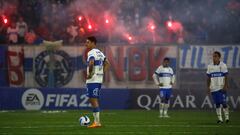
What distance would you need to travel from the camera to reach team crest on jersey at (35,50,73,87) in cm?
2952

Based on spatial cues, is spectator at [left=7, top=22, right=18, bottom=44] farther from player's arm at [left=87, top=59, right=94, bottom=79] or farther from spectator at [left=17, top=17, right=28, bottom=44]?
player's arm at [left=87, top=59, right=94, bottom=79]

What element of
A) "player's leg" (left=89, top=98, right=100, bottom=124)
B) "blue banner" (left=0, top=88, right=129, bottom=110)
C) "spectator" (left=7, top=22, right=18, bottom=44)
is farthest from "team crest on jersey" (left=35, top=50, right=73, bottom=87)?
"player's leg" (left=89, top=98, right=100, bottom=124)

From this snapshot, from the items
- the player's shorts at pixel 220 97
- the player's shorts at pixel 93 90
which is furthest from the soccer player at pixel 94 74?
the player's shorts at pixel 220 97

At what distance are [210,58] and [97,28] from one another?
5.67 metres

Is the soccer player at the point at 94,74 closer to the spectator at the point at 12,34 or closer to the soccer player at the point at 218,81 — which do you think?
the soccer player at the point at 218,81

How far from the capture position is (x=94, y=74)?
1775cm

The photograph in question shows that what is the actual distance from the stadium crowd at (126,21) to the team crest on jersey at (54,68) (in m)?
0.89

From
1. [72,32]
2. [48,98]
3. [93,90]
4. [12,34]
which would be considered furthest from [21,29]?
[93,90]

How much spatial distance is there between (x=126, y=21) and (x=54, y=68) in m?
4.26

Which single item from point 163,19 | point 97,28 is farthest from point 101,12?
point 163,19

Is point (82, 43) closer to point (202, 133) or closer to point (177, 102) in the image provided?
point (177, 102)

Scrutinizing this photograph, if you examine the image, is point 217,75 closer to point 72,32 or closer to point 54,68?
point 54,68

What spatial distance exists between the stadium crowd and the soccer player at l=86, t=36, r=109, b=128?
12154 mm

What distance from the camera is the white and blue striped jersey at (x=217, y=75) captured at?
67.8 ft
